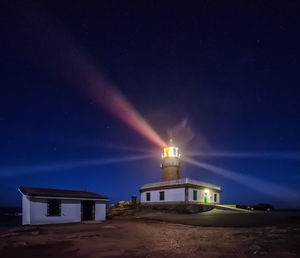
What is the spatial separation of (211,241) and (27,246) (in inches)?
317

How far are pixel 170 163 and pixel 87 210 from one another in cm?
1809

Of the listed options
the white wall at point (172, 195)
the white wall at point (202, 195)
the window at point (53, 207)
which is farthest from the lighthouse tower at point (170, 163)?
the window at point (53, 207)

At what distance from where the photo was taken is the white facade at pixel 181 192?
2944 cm

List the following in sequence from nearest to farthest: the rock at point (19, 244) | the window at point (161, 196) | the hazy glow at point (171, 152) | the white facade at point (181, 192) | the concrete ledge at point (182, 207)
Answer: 1. the rock at point (19, 244)
2. the concrete ledge at point (182, 207)
3. the white facade at point (181, 192)
4. the window at point (161, 196)
5. the hazy glow at point (171, 152)

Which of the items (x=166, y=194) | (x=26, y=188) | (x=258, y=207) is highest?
(x=26, y=188)

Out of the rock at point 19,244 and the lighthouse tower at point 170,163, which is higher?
the lighthouse tower at point 170,163

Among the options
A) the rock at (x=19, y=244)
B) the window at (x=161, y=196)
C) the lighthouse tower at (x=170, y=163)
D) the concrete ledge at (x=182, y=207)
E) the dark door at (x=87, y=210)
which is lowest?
the concrete ledge at (x=182, y=207)

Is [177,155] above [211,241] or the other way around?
above

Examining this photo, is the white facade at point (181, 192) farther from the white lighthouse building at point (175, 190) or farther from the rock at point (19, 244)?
the rock at point (19, 244)

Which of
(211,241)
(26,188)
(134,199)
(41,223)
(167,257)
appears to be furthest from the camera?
(134,199)

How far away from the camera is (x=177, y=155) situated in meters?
37.6

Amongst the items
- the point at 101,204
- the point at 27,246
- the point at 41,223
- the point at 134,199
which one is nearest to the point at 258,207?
the point at 134,199

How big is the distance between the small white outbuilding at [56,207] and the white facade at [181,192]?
11.5 meters

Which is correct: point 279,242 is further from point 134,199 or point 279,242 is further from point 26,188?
point 134,199
